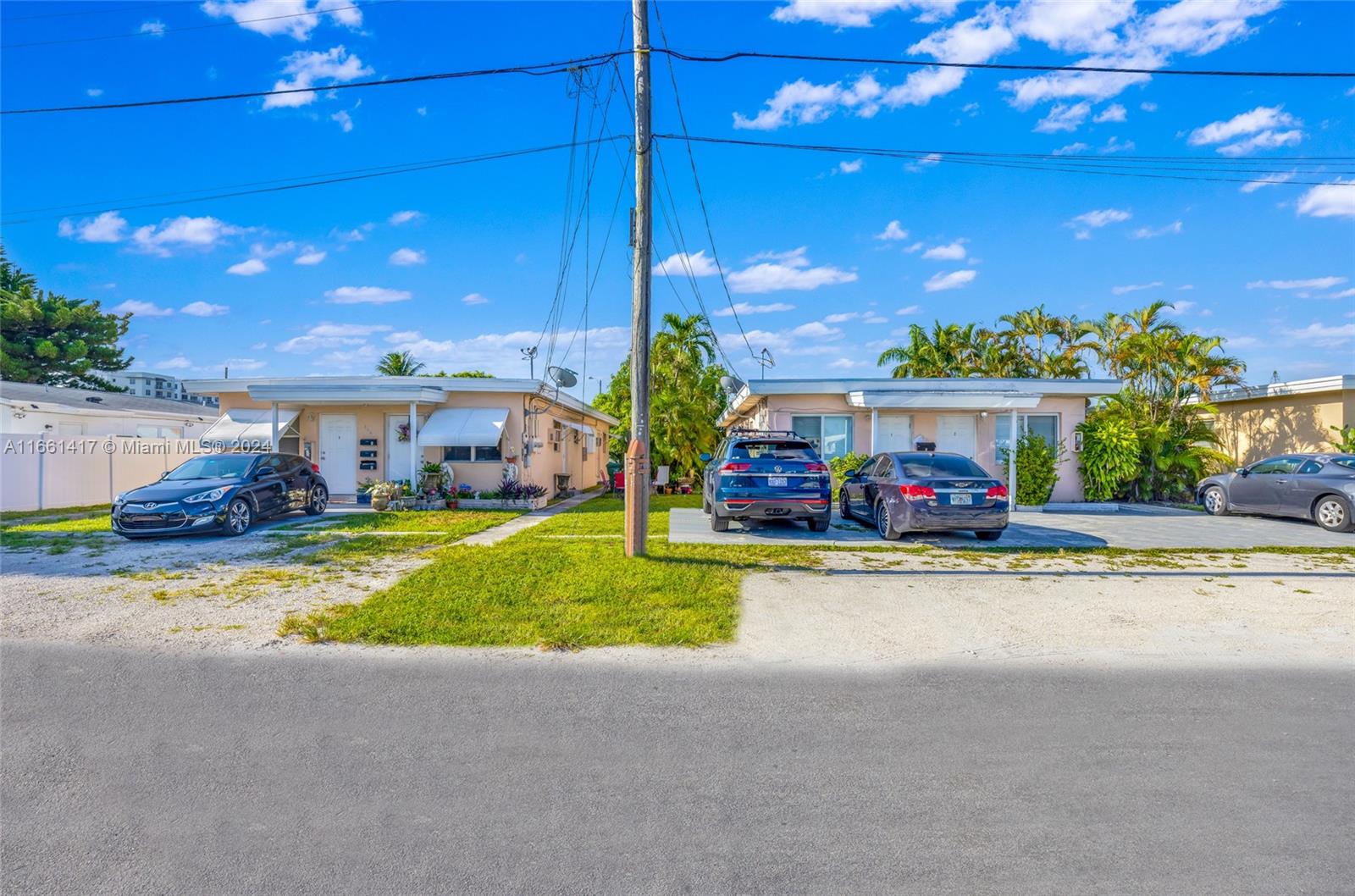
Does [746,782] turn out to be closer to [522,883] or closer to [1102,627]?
[522,883]

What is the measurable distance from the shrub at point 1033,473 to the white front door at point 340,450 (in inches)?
641

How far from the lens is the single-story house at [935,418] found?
1873 centimetres

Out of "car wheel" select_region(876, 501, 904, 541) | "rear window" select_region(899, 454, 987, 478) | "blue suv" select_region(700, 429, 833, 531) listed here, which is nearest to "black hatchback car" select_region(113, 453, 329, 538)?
"blue suv" select_region(700, 429, 833, 531)

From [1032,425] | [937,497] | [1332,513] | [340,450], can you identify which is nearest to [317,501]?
[340,450]

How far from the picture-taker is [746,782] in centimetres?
375

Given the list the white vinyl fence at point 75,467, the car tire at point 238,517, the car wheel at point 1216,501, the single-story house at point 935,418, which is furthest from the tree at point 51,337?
the car wheel at point 1216,501

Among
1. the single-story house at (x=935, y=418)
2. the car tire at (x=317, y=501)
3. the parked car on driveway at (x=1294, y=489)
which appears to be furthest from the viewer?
the single-story house at (x=935, y=418)

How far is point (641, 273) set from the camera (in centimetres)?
1011

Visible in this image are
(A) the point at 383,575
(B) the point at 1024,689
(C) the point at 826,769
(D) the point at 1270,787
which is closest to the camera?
(D) the point at 1270,787

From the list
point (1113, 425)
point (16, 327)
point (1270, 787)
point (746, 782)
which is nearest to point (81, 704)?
point (746, 782)

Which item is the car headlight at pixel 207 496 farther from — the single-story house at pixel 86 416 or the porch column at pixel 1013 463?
the porch column at pixel 1013 463

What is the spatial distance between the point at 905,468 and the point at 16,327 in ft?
122

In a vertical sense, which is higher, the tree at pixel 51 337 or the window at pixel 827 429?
the tree at pixel 51 337

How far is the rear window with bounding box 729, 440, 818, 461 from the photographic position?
12.7 metres
